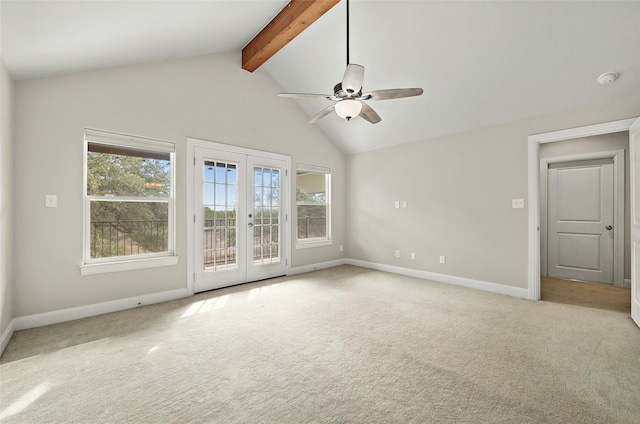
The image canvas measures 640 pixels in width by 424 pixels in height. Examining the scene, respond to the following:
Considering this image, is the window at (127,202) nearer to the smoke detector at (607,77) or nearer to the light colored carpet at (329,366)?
the light colored carpet at (329,366)

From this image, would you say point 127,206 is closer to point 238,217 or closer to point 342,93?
point 238,217

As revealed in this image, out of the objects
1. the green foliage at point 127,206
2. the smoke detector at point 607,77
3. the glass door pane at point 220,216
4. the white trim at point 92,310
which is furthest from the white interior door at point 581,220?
the green foliage at point 127,206

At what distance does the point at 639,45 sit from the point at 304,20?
3191 millimetres

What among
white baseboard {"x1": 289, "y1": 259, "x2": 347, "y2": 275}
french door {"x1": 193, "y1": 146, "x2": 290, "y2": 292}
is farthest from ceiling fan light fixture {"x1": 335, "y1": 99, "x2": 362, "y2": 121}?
white baseboard {"x1": 289, "y1": 259, "x2": 347, "y2": 275}

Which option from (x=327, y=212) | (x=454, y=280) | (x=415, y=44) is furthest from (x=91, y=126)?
(x=454, y=280)

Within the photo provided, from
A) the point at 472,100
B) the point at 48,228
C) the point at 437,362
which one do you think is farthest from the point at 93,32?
the point at 472,100

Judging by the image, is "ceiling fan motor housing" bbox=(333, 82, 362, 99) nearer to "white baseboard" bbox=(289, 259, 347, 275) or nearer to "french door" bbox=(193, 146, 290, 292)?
"french door" bbox=(193, 146, 290, 292)

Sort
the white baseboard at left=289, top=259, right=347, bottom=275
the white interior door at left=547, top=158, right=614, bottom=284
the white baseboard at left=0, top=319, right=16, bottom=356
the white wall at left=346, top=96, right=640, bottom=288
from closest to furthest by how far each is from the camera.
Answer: the white baseboard at left=0, top=319, right=16, bottom=356 < the white wall at left=346, top=96, right=640, bottom=288 < the white interior door at left=547, top=158, right=614, bottom=284 < the white baseboard at left=289, top=259, right=347, bottom=275

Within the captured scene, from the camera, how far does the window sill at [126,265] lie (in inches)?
115

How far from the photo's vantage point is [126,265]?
3.16 metres

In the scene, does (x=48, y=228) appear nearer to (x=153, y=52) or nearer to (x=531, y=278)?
(x=153, y=52)

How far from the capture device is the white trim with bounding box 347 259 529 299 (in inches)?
146

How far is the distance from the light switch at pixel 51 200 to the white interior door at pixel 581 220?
7015mm

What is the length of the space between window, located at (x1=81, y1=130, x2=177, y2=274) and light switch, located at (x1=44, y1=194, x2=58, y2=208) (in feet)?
0.77
